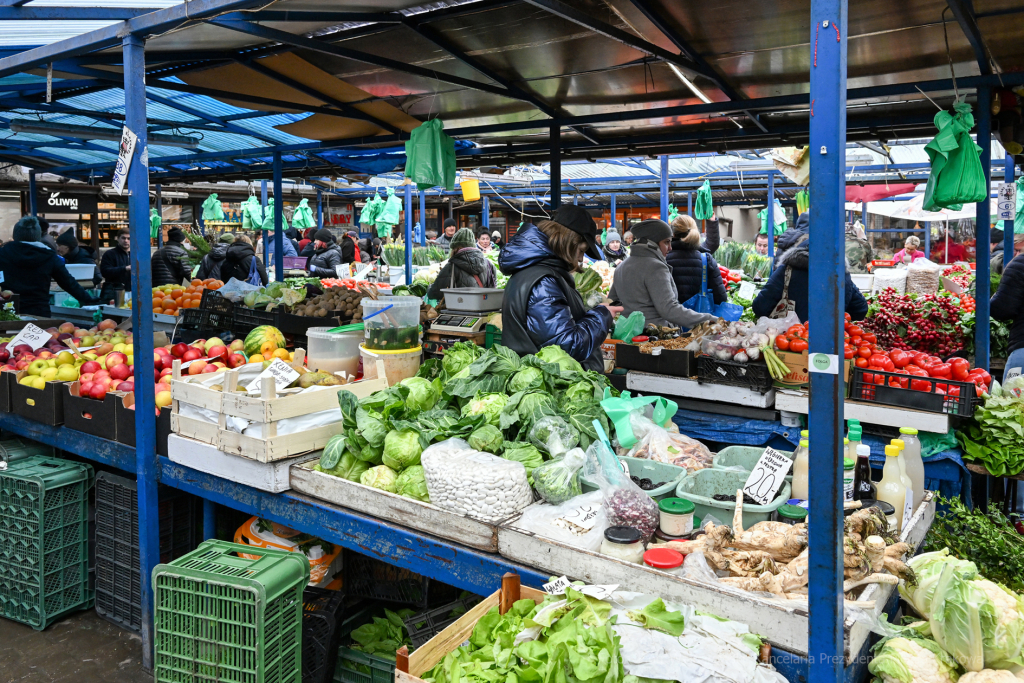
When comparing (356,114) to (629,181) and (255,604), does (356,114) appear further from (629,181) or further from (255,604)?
(629,181)

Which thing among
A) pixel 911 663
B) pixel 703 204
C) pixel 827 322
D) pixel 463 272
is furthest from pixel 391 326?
pixel 703 204

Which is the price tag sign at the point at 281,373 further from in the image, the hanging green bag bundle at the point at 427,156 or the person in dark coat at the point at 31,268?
the person in dark coat at the point at 31,268

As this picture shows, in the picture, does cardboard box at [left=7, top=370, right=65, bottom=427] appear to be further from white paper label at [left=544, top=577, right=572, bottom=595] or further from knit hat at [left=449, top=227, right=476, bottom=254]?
knit hat at [left=449, top=227, right=476, bottom=254]

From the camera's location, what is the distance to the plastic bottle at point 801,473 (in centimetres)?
252

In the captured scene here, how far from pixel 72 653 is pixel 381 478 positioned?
2178mm

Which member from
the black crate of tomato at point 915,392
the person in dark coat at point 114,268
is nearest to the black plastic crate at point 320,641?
the black crate of tomato at point 915,392

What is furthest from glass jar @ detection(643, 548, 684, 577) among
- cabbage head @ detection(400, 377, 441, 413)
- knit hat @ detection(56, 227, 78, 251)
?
knit hat @ detection(56, 227, 78, 251)

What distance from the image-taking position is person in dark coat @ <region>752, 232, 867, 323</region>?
541 cm

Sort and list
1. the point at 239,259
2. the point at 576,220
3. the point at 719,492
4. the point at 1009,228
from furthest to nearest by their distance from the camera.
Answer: the point at 239,259 < the point at 1009,228 < the point at 576,220 < the point at 719,492

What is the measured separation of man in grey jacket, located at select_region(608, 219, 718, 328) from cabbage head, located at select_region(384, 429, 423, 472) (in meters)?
3.30

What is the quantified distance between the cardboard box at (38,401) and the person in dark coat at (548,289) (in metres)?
2.69

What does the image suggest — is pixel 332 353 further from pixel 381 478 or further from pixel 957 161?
pixel 957 161

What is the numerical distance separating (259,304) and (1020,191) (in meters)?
8.93

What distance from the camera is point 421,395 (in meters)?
3.36
